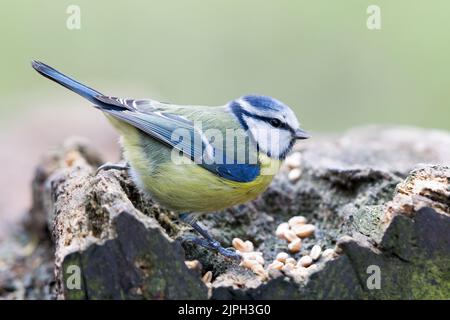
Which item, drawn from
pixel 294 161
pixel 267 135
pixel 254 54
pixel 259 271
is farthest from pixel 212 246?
pixel 254 54

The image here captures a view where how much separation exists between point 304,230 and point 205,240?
541 millimetres

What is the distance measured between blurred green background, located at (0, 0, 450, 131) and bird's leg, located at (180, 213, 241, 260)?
4.37 metres

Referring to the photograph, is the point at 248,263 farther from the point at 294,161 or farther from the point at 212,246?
the point at 294,161

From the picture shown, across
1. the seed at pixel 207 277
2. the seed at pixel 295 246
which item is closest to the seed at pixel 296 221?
the seed at pixel 295 246

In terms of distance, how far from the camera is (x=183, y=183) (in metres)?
2.91

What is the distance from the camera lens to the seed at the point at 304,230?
3145 millimetres

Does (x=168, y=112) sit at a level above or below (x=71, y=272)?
above

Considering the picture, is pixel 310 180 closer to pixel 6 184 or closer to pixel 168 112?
pixel 168 112

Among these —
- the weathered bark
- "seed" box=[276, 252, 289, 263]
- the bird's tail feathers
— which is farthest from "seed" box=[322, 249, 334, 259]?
the bird's tail feathers

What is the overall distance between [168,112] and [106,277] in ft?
3.81

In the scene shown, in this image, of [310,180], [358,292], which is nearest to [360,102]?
[310,180]

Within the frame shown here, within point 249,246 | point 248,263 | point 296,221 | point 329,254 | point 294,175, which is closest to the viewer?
point 329,254

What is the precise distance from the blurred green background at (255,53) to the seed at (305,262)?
4765 millimetres

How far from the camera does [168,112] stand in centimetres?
314
